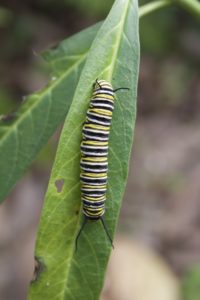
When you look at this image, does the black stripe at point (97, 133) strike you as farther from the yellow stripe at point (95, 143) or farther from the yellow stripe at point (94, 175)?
the yellow stripe at point (94, 175)

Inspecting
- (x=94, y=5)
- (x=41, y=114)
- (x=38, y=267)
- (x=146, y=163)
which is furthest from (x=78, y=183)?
(x=94, y=5)

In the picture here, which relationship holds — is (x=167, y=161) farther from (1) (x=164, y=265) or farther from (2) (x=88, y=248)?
(2) (x=88, y=248)

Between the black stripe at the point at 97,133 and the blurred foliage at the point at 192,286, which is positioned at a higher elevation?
the black stripe at the point at 97,133

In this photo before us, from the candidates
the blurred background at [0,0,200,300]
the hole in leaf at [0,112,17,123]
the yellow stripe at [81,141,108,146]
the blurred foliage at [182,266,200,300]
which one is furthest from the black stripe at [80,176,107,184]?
the blurred foliage at [182,266,200,300]

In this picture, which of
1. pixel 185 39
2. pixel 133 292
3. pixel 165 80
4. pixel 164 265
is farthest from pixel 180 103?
pixel 133 292

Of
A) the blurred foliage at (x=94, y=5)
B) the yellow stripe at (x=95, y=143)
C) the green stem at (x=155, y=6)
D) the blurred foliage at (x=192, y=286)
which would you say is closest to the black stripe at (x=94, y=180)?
the yellow stripe at (x=95, y=143)

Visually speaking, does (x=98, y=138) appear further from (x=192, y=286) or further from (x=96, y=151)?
(x=192, y=286)

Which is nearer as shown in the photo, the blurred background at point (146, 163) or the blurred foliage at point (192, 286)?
the blurred foliage at point (192, 286)

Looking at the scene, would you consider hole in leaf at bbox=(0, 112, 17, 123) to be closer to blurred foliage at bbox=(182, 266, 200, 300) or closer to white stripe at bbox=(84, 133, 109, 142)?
white stripe at bbox=(84, 133, 109, 142)
